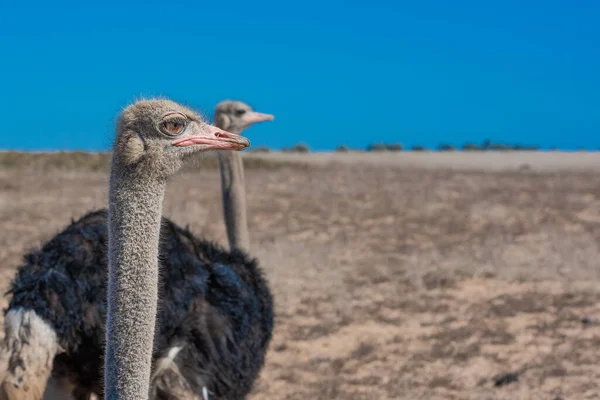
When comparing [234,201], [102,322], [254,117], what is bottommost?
[102,322]

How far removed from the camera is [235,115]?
5.61 metres

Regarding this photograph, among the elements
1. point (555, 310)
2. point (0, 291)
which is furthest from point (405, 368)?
point (0, 291)

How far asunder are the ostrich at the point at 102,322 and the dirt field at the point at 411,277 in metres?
1.04

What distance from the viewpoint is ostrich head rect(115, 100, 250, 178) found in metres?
2.14

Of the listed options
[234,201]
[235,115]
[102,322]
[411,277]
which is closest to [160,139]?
[102,322]

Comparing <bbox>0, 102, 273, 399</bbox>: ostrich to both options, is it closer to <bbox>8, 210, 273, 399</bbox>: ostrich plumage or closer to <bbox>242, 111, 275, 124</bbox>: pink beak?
<bbox>8, 210, 273, 399</bbox>: ostrich plumage

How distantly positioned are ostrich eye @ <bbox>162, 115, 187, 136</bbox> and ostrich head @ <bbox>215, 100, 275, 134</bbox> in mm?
3366

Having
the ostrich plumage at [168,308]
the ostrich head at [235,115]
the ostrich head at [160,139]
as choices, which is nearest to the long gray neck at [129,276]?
the ostrich head at [160,139]

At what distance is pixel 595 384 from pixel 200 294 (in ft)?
8.76

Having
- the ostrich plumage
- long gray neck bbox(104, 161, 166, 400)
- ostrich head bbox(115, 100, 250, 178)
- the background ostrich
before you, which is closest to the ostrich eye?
ostrich head bbox(115, 100, 250, 178)

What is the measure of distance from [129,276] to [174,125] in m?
0.36

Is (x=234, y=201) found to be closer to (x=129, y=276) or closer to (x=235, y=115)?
(x=235, y=115)

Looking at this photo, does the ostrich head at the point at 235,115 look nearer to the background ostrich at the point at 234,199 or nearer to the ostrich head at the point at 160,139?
the background ostrich at the point at 234,199

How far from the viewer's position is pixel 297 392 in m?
5.39
